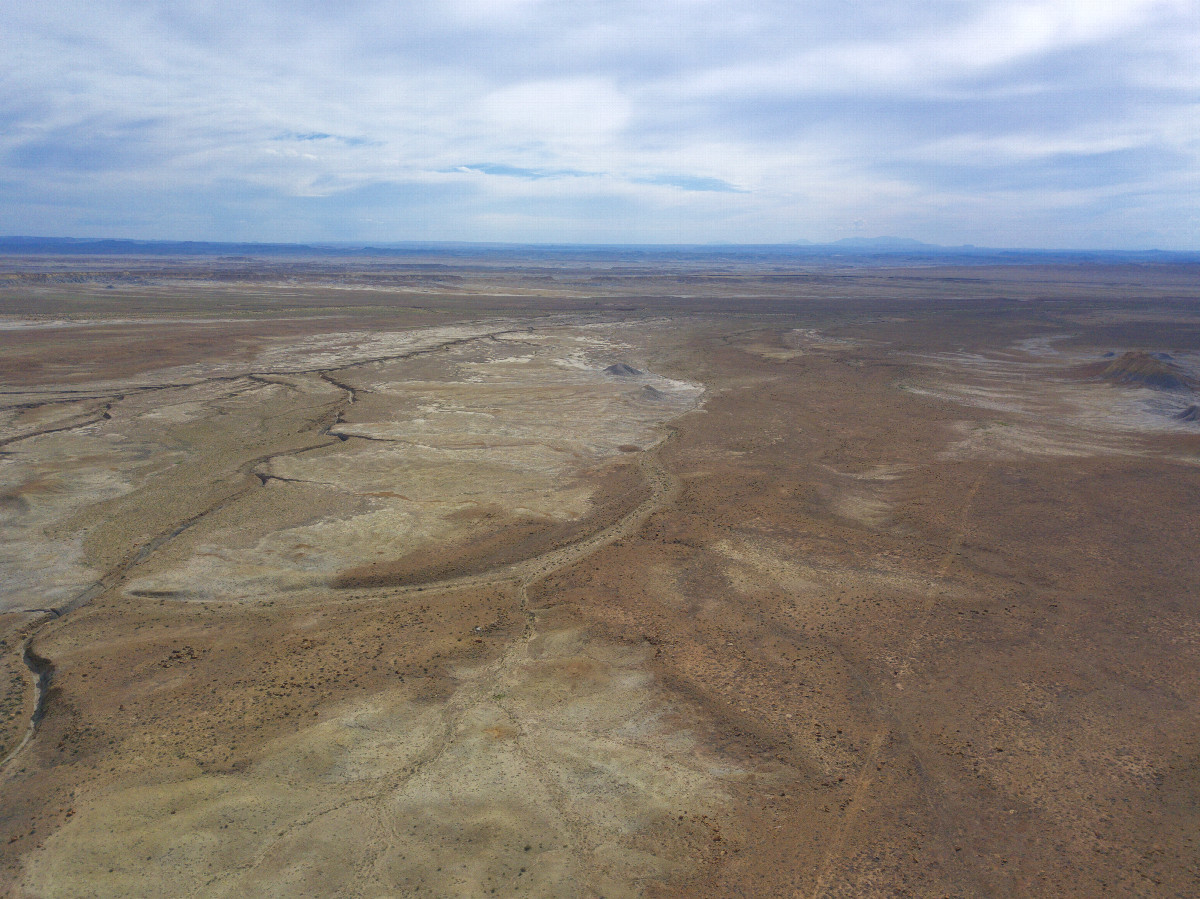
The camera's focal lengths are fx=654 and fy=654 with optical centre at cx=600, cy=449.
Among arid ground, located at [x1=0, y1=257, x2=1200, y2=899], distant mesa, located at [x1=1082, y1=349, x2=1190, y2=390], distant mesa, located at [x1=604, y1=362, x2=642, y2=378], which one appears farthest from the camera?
distant mesa, located at [x1=604, y1=362, x2=642, y2=378]

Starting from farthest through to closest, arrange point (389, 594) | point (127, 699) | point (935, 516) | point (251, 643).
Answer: point (935, 516) < point (389, 594) < point (251, 643) < point (127, 699)

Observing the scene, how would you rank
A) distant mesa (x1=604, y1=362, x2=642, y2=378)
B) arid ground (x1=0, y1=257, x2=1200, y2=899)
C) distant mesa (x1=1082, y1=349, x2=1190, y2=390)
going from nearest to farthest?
arid ground (x1=0, y1=257, x2=1200, y2=899), distant mesa (x1=1082, y1=349, x2=1190, y2=390), distant mesa (x1=604, y1=362, x2=642, y2=378)

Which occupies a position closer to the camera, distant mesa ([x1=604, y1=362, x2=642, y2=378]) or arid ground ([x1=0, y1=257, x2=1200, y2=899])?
arid ground ([x1=0, y1=257, x2=1200, y2=899])

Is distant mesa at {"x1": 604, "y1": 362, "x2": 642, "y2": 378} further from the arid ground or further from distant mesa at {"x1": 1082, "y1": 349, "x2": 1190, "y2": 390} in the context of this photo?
distant mesa at {"x1": 1082, "y1": 349, "x2": 1190, "y2": 390}

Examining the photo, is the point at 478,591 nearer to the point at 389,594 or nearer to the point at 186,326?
the point at 389,594

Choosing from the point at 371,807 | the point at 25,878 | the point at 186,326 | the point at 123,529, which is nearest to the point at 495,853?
the point at 371,807

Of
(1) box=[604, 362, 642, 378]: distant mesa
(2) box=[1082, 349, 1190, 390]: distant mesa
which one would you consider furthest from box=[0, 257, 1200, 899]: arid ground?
(1) box=[604, 362, 642, 378]: distant mesa

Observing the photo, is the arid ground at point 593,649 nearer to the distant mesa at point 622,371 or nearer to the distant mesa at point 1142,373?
the distant mesa at point 1142,373
